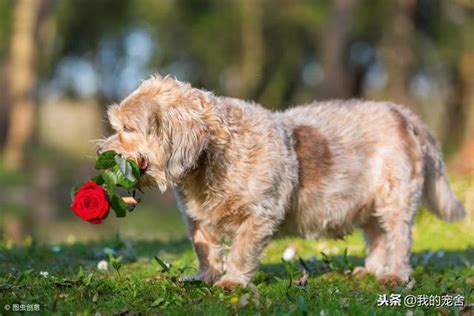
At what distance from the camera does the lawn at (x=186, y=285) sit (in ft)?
19.9

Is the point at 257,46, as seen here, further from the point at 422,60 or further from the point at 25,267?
the point at 25,267

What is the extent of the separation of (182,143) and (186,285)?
1.22m

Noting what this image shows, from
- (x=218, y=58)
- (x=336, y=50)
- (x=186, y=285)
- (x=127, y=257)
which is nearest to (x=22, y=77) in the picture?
(x=218, y=58)

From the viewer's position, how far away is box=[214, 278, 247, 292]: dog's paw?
690cm

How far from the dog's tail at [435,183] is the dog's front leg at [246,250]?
2.40 m

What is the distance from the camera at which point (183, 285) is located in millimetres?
6863

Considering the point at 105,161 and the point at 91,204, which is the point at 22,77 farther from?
the point at 91,204

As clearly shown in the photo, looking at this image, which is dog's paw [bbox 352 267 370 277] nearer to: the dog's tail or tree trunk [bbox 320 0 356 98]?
the dog's tail

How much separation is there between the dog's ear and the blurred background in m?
19.8

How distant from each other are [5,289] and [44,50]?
3073 centimetres

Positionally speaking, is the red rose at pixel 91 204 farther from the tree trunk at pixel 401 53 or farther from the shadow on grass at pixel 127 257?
the tree trunk at pixel 401 53

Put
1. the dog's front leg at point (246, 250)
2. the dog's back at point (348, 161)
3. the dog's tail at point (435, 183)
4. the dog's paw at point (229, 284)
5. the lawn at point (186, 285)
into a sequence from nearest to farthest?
the lawn at point (186, 285), the dog's paw at point (229, 284), the dog's front leg at point (246, 250), the dog's back at point (348, 161), the dog's tail at point (435, 183)

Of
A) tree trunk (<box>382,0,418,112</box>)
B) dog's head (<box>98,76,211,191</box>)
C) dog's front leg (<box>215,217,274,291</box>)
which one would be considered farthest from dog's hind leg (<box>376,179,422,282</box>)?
tree trunk (<box>382,0,418,112</box>)

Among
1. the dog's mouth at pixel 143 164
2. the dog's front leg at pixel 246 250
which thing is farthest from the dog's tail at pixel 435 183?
the dog's mouth at pixel 143 164
